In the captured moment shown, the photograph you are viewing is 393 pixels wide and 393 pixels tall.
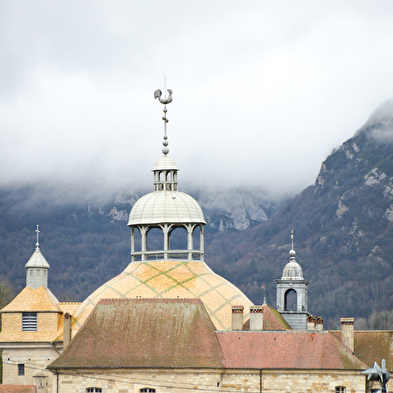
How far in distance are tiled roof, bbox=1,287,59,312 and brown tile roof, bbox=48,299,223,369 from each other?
8800 millimetres

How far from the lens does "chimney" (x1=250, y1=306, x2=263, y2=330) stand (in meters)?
72.9

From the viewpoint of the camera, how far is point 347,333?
7200 centimetres

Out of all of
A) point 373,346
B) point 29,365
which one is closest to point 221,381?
point 373,346

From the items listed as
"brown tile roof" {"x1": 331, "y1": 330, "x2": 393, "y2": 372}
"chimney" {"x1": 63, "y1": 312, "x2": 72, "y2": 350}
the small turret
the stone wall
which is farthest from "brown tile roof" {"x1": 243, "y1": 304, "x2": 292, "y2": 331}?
the small turret

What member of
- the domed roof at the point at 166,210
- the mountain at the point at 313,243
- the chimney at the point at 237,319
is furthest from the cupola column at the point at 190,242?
the mountain at the point at 313,243

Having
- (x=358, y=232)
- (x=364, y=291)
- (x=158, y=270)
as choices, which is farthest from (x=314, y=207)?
(x=158, y=270)

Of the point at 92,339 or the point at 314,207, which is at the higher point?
the point at 314,207

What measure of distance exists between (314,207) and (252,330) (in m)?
121

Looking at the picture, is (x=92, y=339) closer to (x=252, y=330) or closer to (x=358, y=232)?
(x=252, y=330)

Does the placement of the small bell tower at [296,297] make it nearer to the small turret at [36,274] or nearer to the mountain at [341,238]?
the small turret at [36,274]

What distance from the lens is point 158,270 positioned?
79000mm

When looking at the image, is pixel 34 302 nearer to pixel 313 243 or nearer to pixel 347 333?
pixel 347 333

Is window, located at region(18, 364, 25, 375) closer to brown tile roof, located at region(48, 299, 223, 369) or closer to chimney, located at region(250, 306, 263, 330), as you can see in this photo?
brown tile roof, located at region(48, 299, 223, 369)

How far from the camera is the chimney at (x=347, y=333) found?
235ft
